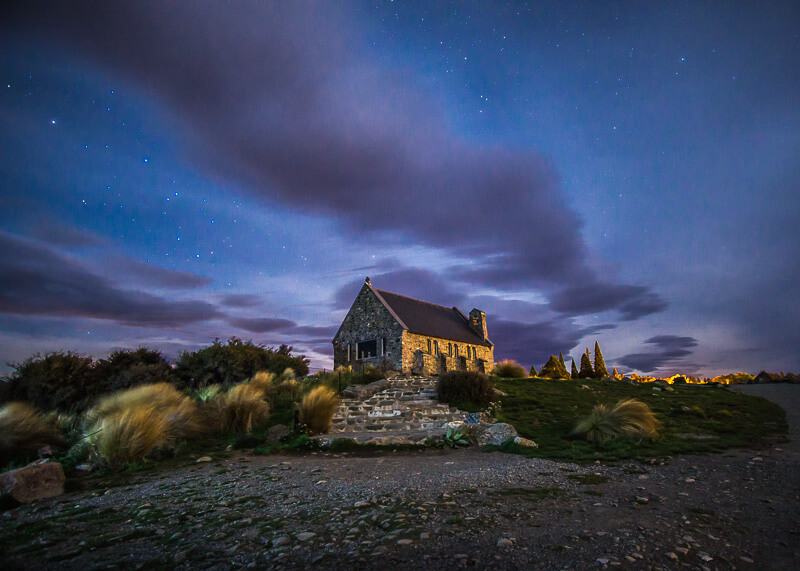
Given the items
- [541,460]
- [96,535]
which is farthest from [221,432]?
[541,460]

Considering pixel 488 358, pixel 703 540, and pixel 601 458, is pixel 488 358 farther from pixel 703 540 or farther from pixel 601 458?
pixel 703 540

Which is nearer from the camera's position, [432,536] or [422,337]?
[432,536]

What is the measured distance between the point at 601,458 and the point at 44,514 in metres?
8.06

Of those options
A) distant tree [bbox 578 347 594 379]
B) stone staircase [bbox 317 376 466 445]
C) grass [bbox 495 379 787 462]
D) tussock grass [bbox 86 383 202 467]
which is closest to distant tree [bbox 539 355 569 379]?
distant tree [bbox 578 347 594 379]

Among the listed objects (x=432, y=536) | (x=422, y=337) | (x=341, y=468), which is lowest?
(x=341, y=468)

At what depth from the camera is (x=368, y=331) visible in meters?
26.9

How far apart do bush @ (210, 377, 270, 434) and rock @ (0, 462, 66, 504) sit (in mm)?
4158

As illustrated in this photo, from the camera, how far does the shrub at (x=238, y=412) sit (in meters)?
9.59

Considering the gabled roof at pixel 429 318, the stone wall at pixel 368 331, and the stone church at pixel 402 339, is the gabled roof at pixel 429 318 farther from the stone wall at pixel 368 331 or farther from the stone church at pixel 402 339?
the stone wall at pixel 368 331

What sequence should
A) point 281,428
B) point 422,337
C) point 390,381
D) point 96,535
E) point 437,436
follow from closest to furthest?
point 96,535 → point 437,436 → point 281,428 → point 390,381 → point 422,337

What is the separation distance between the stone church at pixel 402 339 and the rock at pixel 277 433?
1541cm

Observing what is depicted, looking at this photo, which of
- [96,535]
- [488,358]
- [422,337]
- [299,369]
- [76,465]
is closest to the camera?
[96,535]

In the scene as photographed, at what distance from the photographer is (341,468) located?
257 inches

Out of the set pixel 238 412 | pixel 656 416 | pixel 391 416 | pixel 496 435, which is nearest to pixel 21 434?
pixel 238 412
